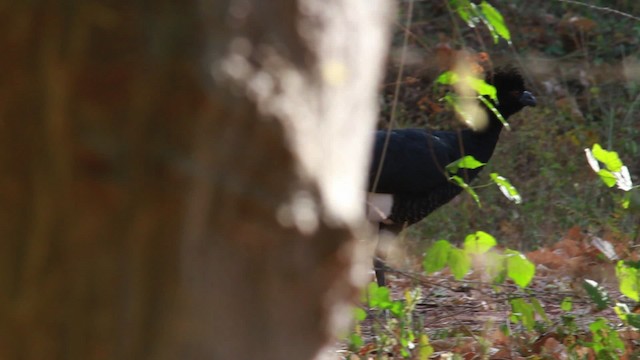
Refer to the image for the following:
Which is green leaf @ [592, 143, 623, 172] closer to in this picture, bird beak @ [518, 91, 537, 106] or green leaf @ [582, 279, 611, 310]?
green leaf @ [582, 279, 611, 310]

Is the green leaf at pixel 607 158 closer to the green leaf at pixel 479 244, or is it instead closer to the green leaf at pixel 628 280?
the green leaf at pixel 628 280

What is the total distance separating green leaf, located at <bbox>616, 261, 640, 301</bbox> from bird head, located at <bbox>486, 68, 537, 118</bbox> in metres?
3.96

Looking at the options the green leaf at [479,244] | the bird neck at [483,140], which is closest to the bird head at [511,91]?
the bird neck at [483,140]

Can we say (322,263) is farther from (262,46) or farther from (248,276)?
(262,46)

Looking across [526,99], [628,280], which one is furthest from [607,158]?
[526,99]

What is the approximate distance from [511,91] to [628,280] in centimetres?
410

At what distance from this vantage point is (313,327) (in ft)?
4.67

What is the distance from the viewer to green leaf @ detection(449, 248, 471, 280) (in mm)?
3254

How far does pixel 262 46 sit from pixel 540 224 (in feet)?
26.8

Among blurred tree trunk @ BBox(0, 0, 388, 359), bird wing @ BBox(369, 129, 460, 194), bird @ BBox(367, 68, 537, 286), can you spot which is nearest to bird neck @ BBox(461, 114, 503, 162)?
bird @ BBox(367, 68, 537, 286)

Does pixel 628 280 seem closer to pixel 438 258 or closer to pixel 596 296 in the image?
pixel 596 296

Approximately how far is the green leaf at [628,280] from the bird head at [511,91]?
396cm

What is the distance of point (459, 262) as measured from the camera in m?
3.28

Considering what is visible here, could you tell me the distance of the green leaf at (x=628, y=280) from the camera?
3.55m
